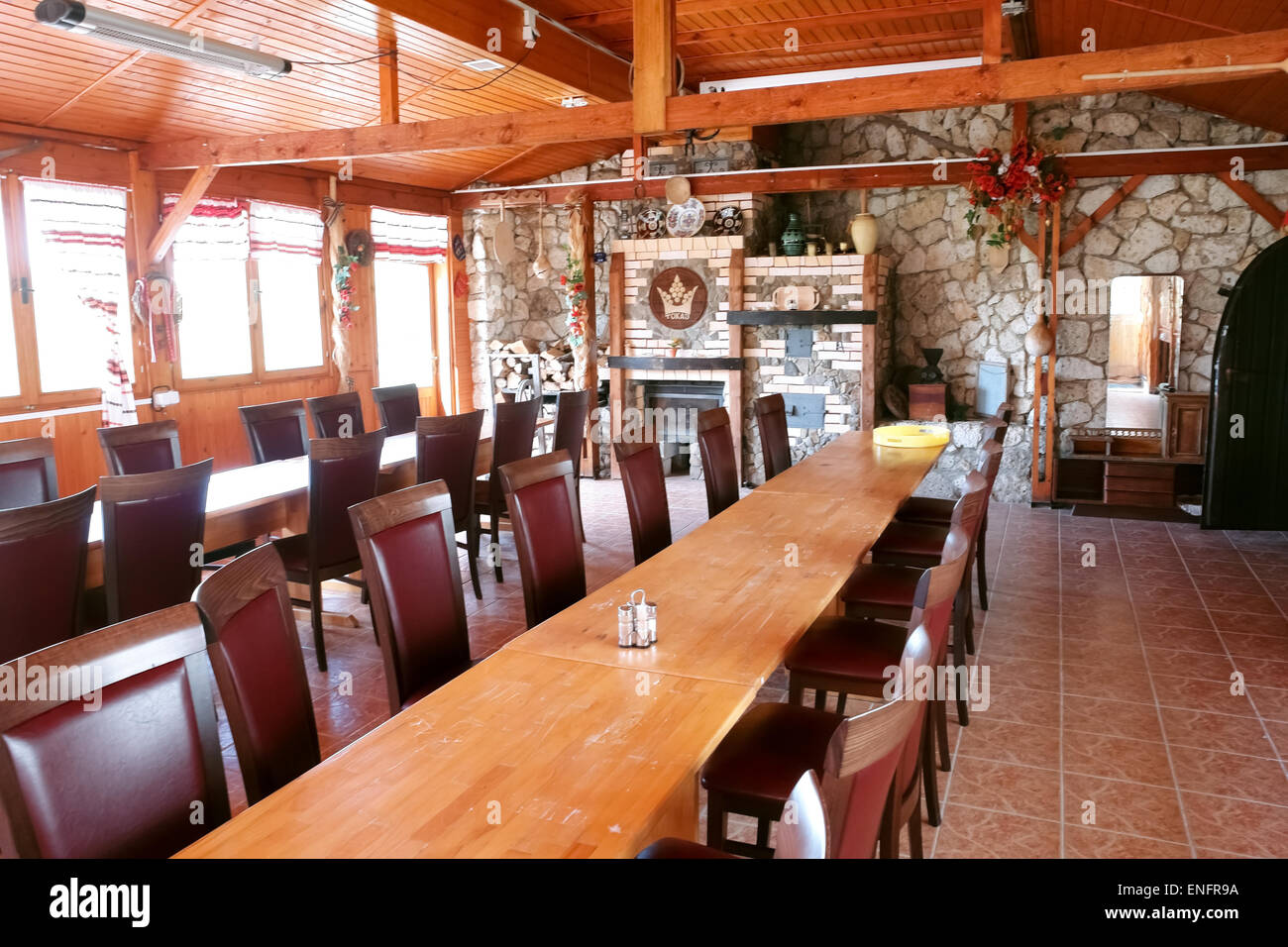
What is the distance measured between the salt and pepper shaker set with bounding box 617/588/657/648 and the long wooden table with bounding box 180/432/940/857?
0.10ft

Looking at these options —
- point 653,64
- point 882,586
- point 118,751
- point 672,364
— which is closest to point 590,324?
point 672,364

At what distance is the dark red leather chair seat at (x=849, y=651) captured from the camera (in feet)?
9.71

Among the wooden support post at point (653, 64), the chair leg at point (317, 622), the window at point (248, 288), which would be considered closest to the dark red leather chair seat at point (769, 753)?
the chair leg at point (317, 622)

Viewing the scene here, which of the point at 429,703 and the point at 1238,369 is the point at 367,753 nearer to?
the point at 429,703

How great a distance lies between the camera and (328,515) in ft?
14.1

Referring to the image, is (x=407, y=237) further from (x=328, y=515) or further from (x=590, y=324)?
(x=328, y=515)

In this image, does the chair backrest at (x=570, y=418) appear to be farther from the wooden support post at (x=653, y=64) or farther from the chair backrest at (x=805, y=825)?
the chair backrest at (x=805, y=825)

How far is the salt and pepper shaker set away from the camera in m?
2.38

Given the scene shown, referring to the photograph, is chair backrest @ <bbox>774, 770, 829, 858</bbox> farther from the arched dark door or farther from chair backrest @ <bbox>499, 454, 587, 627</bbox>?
the arched dark door

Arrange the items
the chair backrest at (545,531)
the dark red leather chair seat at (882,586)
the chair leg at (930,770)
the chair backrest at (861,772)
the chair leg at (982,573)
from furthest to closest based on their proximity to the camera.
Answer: the chair leg at (982,573) < the dark red leather chair seat at (882,586) < the chair backrest at (545,531) < the chair leg at (930,770) < the chair backrest at (861,772)

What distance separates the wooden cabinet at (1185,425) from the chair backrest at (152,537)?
6.94 m

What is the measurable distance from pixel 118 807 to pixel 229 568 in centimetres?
52
